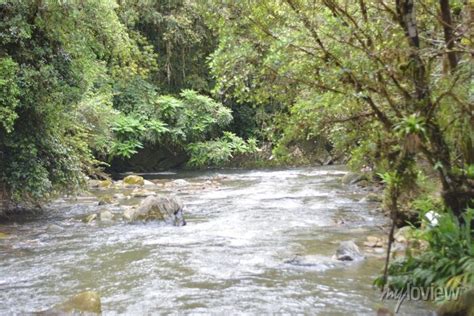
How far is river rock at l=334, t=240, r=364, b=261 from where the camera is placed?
6.77 metres

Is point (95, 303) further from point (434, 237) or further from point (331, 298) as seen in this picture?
point (434, 237)

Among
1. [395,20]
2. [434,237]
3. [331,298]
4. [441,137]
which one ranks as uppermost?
[395,20]

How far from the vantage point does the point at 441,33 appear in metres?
5.41

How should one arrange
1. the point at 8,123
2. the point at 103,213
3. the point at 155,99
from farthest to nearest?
the point at 155,99 < the point at 103,213 < the point at 8,123

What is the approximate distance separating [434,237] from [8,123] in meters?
6.79

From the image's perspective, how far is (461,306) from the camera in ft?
14.2

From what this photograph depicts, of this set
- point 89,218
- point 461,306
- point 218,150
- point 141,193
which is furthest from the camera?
point 218,150

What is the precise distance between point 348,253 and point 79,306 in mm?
3471

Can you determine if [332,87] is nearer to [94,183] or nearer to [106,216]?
[106,216]

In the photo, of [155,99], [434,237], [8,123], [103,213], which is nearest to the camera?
[434,237]

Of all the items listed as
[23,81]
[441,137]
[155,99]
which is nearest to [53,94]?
[23,81]

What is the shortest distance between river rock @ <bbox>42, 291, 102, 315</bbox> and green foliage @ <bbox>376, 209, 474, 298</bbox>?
2.79 meters

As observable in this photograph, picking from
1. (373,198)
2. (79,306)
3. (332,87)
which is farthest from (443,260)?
(373,198)

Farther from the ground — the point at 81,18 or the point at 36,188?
the point at 81,18
